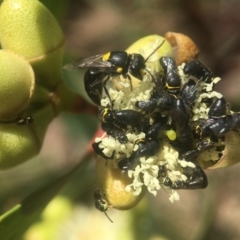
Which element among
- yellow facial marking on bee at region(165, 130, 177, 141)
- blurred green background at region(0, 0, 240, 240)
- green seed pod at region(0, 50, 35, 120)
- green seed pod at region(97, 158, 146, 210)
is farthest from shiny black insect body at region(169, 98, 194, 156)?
blurred green background at region(0, 0, 240, 240)

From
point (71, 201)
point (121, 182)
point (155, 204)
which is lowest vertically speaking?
point (155, 204)

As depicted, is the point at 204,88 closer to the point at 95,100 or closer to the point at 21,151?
the point at 95,100

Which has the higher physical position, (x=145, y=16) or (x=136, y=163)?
(x=136, y=163)

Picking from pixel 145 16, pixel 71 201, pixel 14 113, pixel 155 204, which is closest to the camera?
pixel 14 113

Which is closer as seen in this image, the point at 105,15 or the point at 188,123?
the point at 188,123

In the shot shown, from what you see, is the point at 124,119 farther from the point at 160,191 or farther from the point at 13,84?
the point at 160,191

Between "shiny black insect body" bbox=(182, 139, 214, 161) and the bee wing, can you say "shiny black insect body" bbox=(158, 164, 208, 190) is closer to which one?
"shiny black insect body" bbox=(182, 139, 214, 161)

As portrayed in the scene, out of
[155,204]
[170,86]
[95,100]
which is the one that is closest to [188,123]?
[170,86]

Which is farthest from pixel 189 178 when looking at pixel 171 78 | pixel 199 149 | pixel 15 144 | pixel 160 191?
pixel 160 191
